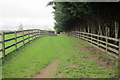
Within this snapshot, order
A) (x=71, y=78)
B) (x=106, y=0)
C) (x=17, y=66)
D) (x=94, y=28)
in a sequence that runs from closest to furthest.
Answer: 1. (x=71, y=78)
2. (x=17, y=66)
3. (x=106, y=0)
4. (x=94, y=28)

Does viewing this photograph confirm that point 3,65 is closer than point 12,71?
No

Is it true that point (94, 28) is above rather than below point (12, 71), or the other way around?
above

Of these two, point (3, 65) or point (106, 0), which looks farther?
point (106, 0)

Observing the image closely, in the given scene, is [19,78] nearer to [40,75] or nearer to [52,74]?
[40,75]

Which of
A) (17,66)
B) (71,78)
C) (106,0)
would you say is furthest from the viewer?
(106,0)

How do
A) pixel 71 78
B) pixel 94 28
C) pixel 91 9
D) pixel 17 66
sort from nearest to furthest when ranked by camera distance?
1. pixel 71 78
2. pixel 17 66
3. pixel 91 9
4. pixel 94 28

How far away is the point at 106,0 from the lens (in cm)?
649

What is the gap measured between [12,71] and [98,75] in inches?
115

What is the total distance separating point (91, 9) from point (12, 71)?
5005 millimetres

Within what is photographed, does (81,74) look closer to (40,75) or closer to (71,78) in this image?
(71,78)

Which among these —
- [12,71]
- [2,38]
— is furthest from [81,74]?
[2,38]

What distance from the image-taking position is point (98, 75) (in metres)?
4.55

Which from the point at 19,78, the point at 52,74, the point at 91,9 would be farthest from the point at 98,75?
the point at 91,9

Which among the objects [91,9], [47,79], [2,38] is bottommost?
[47,79]
